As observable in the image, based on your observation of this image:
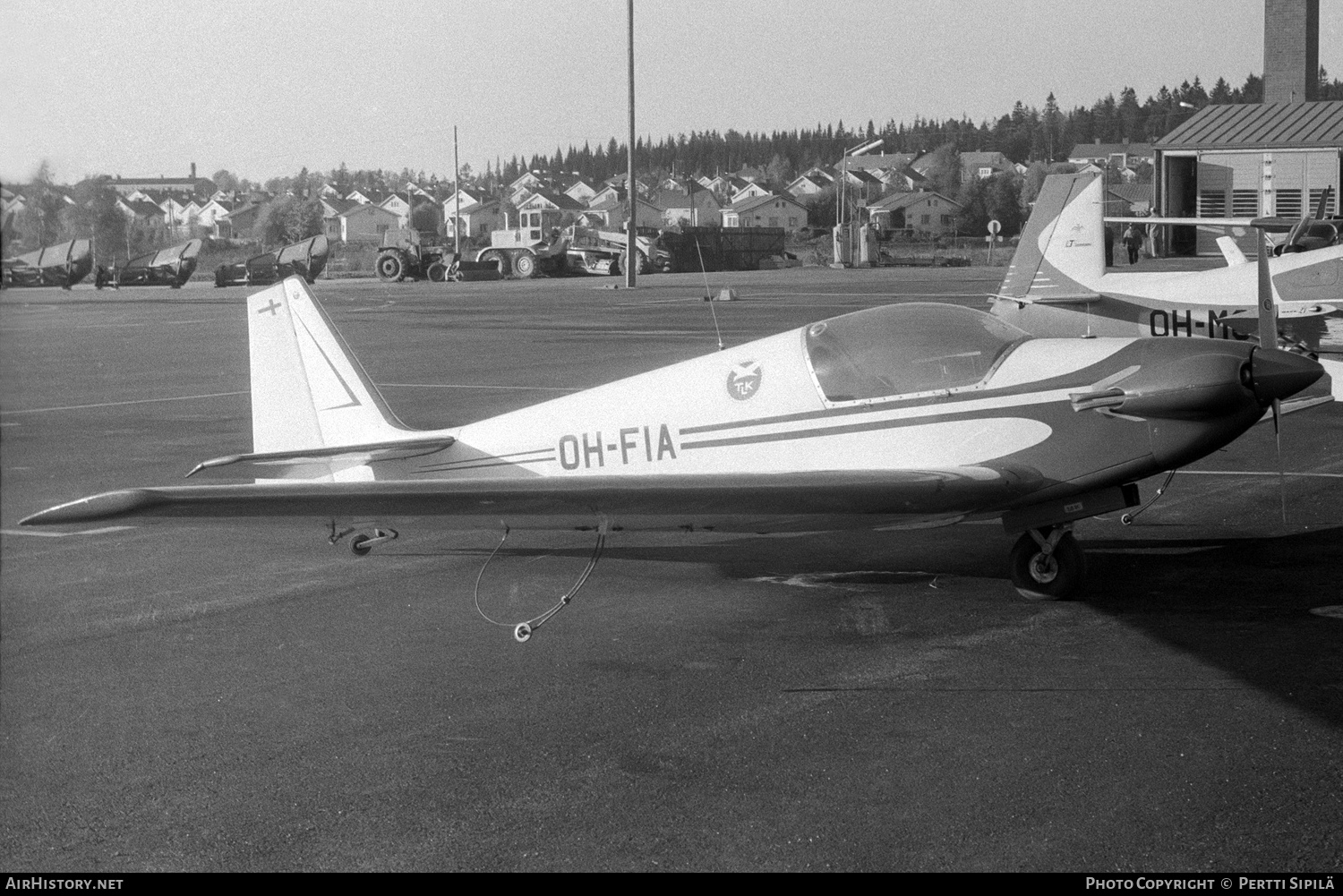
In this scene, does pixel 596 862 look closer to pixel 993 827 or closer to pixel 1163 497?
pixel 993 827

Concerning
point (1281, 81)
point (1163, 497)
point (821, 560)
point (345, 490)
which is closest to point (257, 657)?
point (345, 490)

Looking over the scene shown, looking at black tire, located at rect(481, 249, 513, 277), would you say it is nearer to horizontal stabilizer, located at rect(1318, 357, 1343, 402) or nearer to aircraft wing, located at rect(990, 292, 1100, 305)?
aircraft wing, located at rect(990, 292, 1100, 305)

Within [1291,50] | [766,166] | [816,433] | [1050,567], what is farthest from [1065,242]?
[766,166]

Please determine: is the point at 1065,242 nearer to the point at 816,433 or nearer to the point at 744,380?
the point at 744,380

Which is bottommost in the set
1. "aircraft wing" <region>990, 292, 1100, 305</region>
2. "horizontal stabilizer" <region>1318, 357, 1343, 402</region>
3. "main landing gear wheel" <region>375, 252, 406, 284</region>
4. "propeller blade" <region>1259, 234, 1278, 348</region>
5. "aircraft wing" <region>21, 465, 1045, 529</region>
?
"aircraft wing" <region>21, 465, 1045, 529</region>

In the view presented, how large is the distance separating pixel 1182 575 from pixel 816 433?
8.70 feet

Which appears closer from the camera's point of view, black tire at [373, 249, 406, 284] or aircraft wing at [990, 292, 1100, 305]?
aircraft wing at [990, 292, 1100, 305]

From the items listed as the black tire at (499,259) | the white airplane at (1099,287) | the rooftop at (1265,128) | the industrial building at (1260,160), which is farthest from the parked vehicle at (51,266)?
the black tire at (499,259)

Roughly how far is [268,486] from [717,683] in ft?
7.68

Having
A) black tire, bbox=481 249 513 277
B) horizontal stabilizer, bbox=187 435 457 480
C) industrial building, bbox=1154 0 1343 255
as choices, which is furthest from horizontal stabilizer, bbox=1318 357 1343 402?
black tire, bbox=481 249 513 277

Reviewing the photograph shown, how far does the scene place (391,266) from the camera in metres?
63.3

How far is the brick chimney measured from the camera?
2636cm

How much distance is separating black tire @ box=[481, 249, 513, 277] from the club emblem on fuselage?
191 ft

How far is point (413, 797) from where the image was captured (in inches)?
199
